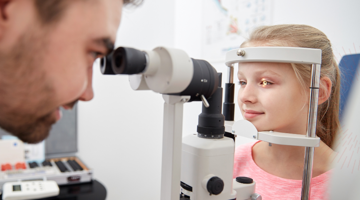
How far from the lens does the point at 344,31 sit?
80cm

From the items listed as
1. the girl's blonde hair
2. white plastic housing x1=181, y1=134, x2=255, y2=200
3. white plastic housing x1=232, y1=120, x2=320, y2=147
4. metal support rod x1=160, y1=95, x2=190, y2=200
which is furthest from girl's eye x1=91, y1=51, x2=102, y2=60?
the girl's blonde hair

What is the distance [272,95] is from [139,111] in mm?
1505

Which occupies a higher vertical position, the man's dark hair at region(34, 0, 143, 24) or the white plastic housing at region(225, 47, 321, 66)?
the man's dark hair at region(34, 0, 143, 24)

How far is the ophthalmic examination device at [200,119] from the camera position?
47 centimetres

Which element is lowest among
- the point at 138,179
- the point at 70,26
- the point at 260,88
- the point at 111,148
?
the point at 138,179

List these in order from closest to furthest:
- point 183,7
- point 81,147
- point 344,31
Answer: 1. point 344,31
2. point 183,7
3. point 81,147

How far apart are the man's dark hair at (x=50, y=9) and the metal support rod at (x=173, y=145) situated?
24cm

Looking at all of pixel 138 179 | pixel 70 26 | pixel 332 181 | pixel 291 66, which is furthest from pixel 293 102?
pixel 138 179

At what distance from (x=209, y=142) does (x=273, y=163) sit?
1.33 ft

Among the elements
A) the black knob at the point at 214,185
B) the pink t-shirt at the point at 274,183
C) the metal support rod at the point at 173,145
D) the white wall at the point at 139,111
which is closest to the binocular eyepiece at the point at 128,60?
the metal support rod at the point at 173,145

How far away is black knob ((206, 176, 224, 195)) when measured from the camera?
525 millimetres

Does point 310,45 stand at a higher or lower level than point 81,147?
higher

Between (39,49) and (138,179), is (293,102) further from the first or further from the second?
(138,179)

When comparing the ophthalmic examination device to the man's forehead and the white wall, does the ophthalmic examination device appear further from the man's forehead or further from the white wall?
the white wall
